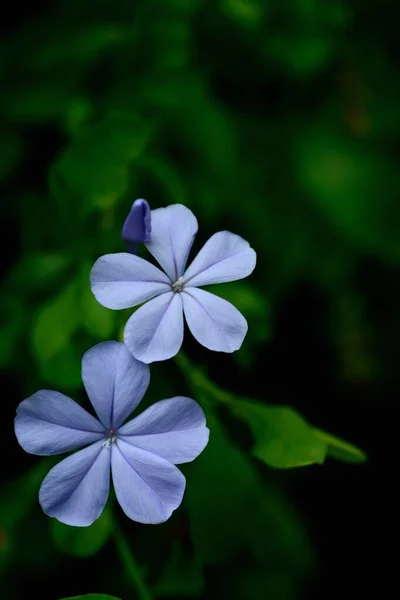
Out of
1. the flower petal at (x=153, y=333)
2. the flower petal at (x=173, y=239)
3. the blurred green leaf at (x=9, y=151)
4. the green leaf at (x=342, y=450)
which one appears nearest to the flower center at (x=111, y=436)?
the flower petal at (x=153, y=333)

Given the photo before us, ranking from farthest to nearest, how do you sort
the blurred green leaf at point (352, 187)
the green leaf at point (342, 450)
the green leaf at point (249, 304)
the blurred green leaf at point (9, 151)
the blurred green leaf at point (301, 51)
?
1. the blurred green leaf at point (352, 187)
2. the blurred green leaf at point (301, 51)
3. the blurred green leaf at point (9, 151)
4. the green leaf at point (249, 304)
5. the green leaf at point (342, 450)

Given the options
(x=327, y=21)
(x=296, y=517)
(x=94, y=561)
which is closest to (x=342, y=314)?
(x=296, y=517)

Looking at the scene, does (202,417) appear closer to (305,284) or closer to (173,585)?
(173,585)

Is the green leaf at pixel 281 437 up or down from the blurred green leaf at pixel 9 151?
down

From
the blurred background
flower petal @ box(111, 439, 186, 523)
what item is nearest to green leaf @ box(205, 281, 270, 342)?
the blurred background

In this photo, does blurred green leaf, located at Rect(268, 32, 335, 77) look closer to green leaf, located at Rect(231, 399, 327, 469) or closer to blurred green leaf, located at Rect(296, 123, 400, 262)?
blurred green leaf, located at Rect(296, 123, 400, 262)

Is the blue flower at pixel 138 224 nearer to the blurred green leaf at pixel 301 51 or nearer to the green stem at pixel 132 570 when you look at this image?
the green stem at pixel 132 570

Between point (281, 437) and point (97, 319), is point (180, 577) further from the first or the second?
point (97, 319)
